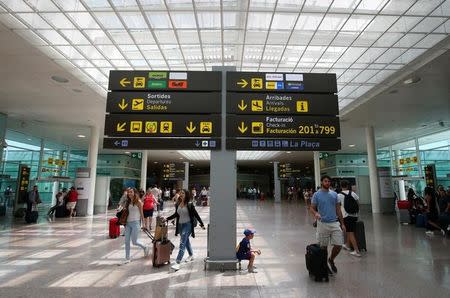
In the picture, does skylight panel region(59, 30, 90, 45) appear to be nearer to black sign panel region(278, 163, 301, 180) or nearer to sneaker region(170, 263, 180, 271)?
sneaker region(170, 263, 180, 271)

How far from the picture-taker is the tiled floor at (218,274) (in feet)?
17.2

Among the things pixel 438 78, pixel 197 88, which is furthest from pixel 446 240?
pixel 197 88

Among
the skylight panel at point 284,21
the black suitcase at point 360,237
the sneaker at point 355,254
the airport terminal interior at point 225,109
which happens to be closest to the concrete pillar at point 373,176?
the airport terminal interior at point 225,109

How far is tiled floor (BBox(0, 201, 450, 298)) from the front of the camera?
5.25 meters

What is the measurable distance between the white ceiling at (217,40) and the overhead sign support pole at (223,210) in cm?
439

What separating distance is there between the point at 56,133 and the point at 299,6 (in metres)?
24.8

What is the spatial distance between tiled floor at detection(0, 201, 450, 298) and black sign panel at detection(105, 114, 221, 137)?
3.12 meters

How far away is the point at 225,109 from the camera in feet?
23.0

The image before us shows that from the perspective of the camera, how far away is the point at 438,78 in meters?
13.2

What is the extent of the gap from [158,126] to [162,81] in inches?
47.6

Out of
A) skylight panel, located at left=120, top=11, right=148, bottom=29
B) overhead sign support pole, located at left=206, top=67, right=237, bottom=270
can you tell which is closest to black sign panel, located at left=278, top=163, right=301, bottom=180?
skylight panel, located at left=120, top=11, right=148, bottom=29

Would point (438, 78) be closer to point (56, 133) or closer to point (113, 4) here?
point (113, 4)

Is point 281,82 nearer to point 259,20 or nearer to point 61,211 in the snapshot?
point 259,20

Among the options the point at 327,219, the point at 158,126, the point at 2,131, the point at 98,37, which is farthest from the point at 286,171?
the point at 158,126
